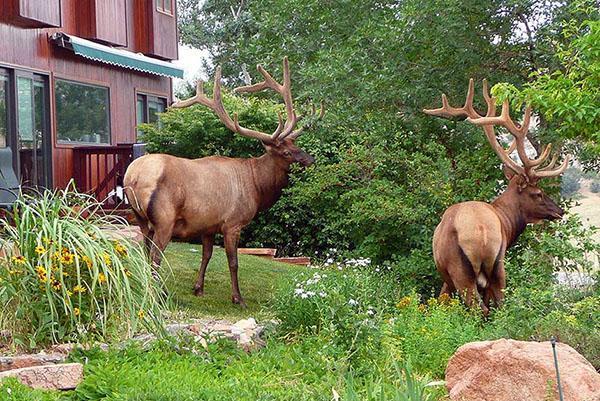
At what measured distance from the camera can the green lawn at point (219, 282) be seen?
1186cm

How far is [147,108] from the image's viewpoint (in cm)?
2441

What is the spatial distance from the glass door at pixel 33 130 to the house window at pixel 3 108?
1.02 feet

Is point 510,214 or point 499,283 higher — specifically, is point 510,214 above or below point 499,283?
above

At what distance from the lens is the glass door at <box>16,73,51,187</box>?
60.2 feet

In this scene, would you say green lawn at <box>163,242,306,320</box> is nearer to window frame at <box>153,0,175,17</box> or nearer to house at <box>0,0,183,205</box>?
house at <box>0,0,183,205</box>

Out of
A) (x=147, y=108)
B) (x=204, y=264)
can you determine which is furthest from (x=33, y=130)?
(x=204, y=264)

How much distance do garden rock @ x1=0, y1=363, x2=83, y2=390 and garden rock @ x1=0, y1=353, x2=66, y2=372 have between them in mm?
313

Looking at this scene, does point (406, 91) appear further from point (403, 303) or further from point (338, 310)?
point (338, 310)

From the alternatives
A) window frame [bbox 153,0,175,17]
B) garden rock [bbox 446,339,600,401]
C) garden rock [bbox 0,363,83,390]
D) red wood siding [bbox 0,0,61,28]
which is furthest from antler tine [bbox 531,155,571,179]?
window frame [bbox 153,0,175,17]

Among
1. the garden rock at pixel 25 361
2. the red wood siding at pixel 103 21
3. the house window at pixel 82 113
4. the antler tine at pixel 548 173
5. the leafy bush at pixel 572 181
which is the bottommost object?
Answer: the garden rock at pixel 25 361

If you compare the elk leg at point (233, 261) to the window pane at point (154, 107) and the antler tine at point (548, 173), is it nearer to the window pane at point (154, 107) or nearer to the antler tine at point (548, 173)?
the antler tine at point (548, 173)

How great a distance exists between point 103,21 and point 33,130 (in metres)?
3.47

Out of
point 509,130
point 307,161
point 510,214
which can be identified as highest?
point 509,130

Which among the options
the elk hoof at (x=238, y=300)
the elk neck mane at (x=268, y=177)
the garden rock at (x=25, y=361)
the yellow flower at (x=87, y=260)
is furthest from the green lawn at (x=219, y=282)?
the garden rock at (x=25, y=361)
